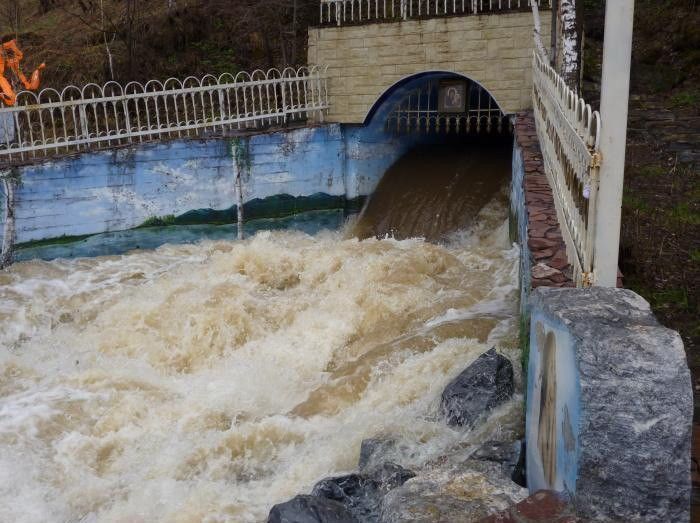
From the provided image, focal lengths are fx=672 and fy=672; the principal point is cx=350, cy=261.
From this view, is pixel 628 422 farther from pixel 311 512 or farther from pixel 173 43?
pixel 173 43

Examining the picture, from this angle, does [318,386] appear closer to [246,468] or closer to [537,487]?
[246,468]

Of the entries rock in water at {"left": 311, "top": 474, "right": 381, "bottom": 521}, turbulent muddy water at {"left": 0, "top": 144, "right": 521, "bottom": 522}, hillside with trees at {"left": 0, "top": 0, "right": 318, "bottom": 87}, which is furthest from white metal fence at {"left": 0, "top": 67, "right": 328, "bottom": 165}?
rock in water at {"left": 311, "top": 474, "right": 381, "bottom": 521}

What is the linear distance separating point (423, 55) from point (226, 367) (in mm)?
6732

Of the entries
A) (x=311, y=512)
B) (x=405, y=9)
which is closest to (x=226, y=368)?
(x=311, y=512)

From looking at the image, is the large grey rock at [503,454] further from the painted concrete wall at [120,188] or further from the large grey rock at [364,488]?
the painted concrete wall at [120,188]

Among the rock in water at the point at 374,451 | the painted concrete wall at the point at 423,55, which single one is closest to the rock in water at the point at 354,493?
the rock in water at the point at 374,451

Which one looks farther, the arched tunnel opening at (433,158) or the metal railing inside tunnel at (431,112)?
the metal railing inside tunnel at (431,112)

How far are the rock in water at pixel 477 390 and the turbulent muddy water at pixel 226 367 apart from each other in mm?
108

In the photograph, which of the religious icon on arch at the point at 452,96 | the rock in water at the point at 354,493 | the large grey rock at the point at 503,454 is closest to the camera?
the large grey rock at the point at 503,454

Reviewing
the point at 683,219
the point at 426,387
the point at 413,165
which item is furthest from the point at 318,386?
the point at 413,165

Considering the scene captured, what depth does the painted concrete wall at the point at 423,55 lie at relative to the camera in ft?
34.7

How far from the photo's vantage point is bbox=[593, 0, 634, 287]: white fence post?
9.73 feet

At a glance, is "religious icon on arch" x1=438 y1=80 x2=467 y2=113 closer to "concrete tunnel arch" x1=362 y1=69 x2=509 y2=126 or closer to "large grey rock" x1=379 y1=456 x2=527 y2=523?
"concrete tunnel arch" x1=362 y1=69 x2=509 y2=126

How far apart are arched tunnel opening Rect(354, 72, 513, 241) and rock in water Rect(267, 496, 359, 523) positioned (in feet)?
23.3
